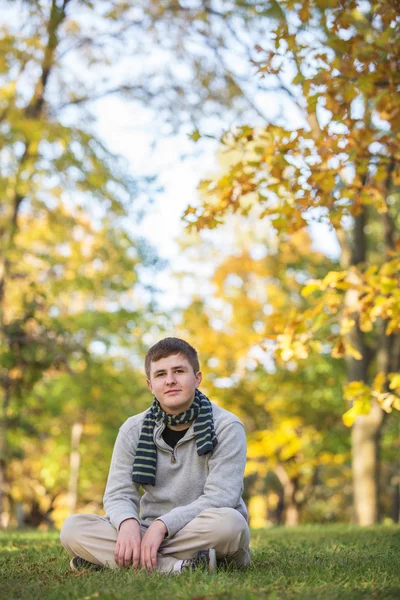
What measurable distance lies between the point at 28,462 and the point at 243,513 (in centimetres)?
2348

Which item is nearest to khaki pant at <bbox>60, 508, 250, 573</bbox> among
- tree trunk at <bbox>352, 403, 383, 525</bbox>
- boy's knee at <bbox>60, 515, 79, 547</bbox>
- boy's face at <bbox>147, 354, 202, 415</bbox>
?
boy's knee at <bbox>60, 515, 79, 547</bbox>

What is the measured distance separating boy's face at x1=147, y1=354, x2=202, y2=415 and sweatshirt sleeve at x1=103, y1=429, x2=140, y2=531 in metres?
0.34

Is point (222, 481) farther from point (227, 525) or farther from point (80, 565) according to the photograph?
point (80, 565)

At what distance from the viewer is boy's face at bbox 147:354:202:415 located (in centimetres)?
390

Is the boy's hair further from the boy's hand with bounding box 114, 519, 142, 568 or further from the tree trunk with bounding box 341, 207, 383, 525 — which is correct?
the tree trunk with bounding box 341, 207, 383, 525

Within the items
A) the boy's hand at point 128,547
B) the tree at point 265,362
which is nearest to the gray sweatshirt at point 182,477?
the boy's hand at point 128,547

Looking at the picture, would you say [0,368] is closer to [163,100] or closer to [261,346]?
[163,100]

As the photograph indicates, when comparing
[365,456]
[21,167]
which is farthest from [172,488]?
[21,167]

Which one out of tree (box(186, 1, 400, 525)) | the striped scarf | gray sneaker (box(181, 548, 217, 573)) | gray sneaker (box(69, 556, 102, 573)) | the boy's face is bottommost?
gray sneaker (box(69, 556, 102, 573))

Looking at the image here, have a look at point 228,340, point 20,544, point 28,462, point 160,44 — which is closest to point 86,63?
point 160,44

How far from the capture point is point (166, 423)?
13.1 feet

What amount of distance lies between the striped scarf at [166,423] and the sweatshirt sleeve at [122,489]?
9cm

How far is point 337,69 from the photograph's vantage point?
5160mm

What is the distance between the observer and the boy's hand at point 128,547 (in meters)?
3.53
